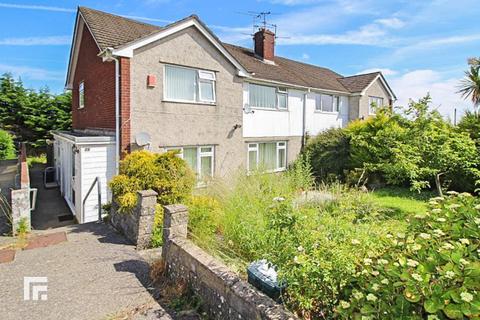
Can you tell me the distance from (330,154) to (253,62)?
21.5 feet

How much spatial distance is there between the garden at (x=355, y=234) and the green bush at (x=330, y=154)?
4.35m

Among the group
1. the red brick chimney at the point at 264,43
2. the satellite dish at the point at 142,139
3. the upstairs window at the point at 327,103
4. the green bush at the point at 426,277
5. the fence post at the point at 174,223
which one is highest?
the red brick chimney at the point at 264,43

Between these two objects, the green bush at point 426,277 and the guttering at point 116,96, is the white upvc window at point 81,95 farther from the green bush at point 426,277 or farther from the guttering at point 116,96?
the green bush at point 426,277

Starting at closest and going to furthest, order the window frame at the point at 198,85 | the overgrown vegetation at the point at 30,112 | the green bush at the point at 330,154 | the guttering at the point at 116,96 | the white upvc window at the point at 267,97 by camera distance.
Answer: the guttering at the point at 116,96 → the window frame at the point at 198,85 → the white upvc window at the point at 267,97 → the green bush at the point at 330,154 → the overgrown vegetation at the point at 30,112

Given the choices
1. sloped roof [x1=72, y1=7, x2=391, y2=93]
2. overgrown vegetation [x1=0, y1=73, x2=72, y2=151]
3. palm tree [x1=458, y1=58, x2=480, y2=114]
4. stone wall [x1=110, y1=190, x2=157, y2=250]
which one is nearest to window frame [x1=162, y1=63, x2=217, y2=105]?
sloped roof [x1=72, y1=7, x2=391, y2=93]

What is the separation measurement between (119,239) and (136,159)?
2087 millimetres

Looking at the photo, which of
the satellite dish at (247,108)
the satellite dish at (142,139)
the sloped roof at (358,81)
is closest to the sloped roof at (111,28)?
the satellite dish at (142,139)

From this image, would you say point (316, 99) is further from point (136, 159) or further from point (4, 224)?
point (4, 224)

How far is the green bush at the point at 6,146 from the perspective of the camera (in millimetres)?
23094

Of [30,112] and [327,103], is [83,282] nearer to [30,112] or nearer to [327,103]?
[327,103]

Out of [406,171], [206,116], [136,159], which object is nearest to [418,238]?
[136,159]

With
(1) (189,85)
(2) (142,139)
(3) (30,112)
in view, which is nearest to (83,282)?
(2) (142,139)

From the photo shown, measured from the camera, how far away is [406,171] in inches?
375

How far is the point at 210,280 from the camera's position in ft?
13.2
